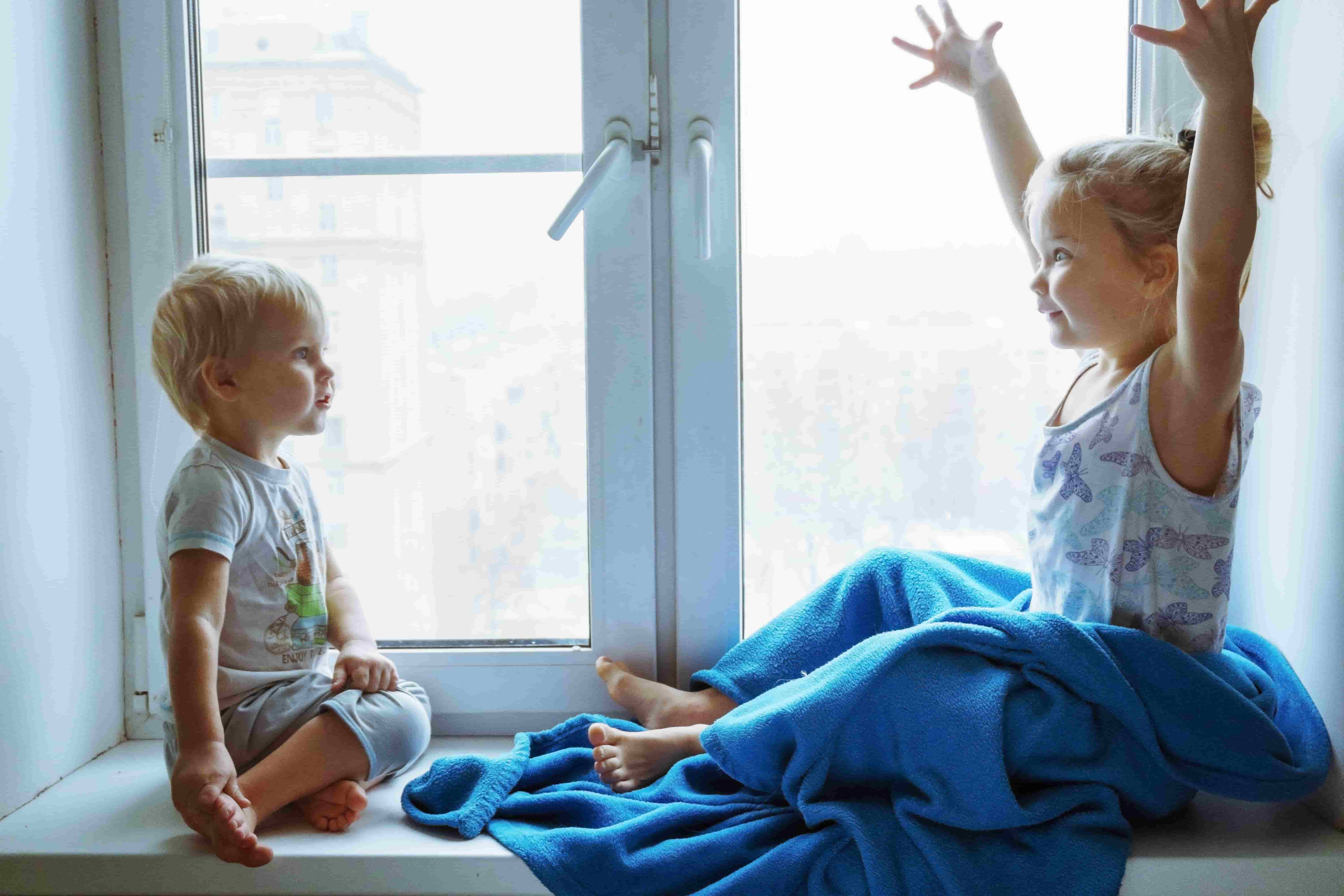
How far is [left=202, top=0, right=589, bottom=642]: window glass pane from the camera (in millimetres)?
1040

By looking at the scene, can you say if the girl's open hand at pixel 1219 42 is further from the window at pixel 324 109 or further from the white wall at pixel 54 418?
the white wall at pixel 54 418

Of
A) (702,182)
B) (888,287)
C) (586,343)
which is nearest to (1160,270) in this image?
(888,287)

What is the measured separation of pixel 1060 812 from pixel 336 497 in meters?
0.76

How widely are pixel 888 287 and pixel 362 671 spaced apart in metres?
0.65

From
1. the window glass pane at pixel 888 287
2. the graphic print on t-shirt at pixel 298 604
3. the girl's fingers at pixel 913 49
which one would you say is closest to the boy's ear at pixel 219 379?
the graphic print on t-shirt at pixel 298 604

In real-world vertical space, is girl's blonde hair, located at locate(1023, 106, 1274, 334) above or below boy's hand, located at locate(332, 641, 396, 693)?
above

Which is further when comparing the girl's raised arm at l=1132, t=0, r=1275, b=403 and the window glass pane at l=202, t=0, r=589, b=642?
the window glass pane at l=202, t=0, r=589, b=642

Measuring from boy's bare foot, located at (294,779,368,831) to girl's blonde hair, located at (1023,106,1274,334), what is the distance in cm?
79

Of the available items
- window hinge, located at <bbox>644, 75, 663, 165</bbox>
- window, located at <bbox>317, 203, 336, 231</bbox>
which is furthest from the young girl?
window, located at <bbox>317, 203, 336, 231</bbox>

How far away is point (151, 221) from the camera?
40.9 inches

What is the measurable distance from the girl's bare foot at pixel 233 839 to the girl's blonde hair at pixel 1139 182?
835 millimetres

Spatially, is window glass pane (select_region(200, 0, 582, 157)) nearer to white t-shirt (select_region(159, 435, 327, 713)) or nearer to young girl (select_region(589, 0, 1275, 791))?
white t-shirt (select_region(159, 435, 327, 713))

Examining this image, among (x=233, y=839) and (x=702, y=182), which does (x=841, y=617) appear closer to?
(x=702, y=182)

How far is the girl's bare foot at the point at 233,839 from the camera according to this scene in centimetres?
78
